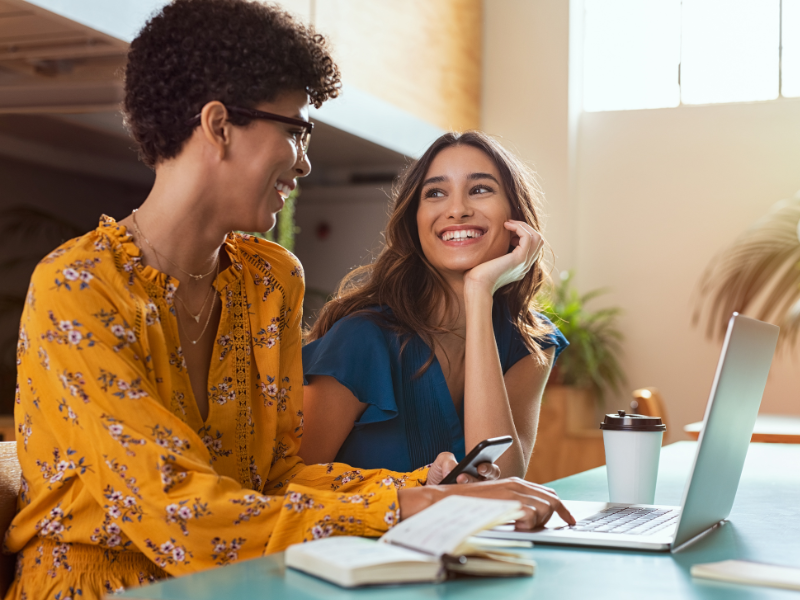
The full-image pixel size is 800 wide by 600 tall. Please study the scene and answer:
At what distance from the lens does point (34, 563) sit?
1162mm

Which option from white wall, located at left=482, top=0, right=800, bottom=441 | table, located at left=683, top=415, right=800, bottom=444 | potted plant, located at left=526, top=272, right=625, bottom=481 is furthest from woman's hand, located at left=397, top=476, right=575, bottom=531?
white wall, located at left=482, top=0, right=800, bottom=441

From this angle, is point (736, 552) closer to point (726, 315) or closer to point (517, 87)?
point (726, 315)

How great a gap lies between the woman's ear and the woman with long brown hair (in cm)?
64

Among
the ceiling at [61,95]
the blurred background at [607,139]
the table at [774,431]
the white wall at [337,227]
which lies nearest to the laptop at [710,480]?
the table at [774,431]

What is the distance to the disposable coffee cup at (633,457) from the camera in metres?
1.43

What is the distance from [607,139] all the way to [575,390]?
200cm

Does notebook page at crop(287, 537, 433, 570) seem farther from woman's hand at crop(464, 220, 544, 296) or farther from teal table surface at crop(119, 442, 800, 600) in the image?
woman's hand at crop(464, 220, 544, 296)

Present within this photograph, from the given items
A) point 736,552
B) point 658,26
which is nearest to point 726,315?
point 658,26

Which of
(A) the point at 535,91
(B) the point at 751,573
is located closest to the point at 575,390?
(A) the point at 535,91

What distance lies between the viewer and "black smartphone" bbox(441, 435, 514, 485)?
1.15 meters

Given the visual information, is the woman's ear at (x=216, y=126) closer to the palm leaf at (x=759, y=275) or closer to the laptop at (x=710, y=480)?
the laptop at (x=710, y=480)

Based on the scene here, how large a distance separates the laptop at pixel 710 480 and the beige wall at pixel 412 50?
3397 millimetres

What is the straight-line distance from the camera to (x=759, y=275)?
543 centimetres

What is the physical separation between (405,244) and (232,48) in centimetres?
88
